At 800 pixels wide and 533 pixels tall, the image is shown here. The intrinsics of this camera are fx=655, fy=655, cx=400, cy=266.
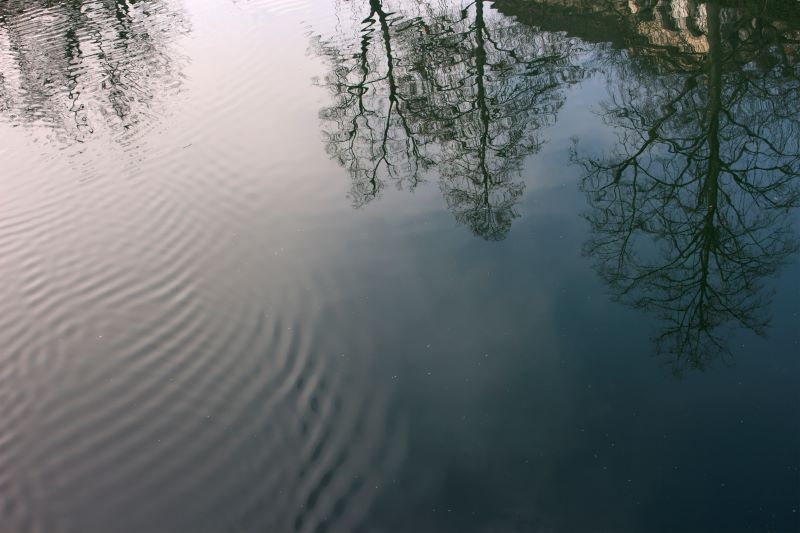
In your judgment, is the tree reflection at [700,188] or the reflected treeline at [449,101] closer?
the tree reflection at [700,188]

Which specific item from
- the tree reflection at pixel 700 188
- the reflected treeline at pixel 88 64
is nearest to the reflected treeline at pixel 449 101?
the tree reflection at pixel 700 188

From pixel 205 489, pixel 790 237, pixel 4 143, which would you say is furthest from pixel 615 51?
→ pixel 4 143

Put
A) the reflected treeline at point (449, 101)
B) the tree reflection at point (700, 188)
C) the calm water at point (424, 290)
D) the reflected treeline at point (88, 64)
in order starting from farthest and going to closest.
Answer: the reflected treeline at point (88, 64) → the reflected treeline at point (449, 101) → the tree reflection at point (700, 188) → the calm water at point (424, 290)

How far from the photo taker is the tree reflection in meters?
8.21

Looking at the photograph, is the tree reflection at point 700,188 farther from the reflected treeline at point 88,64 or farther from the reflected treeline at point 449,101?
the reflected treeline at point 88,64

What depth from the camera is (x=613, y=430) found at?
676cm

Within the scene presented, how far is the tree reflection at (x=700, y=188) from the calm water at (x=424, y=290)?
0.05 metres

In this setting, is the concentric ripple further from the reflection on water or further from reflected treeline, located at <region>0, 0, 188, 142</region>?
the reflection on water

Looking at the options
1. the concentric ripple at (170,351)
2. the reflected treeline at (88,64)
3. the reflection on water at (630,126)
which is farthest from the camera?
the reflected treeline at (88,64)

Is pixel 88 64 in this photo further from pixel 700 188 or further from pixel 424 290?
pixel 700 188

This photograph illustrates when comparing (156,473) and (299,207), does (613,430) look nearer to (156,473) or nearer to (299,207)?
(156,473)

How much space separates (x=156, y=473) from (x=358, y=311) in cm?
312

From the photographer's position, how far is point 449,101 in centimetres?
1362

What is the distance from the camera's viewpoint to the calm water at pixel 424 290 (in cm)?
655
